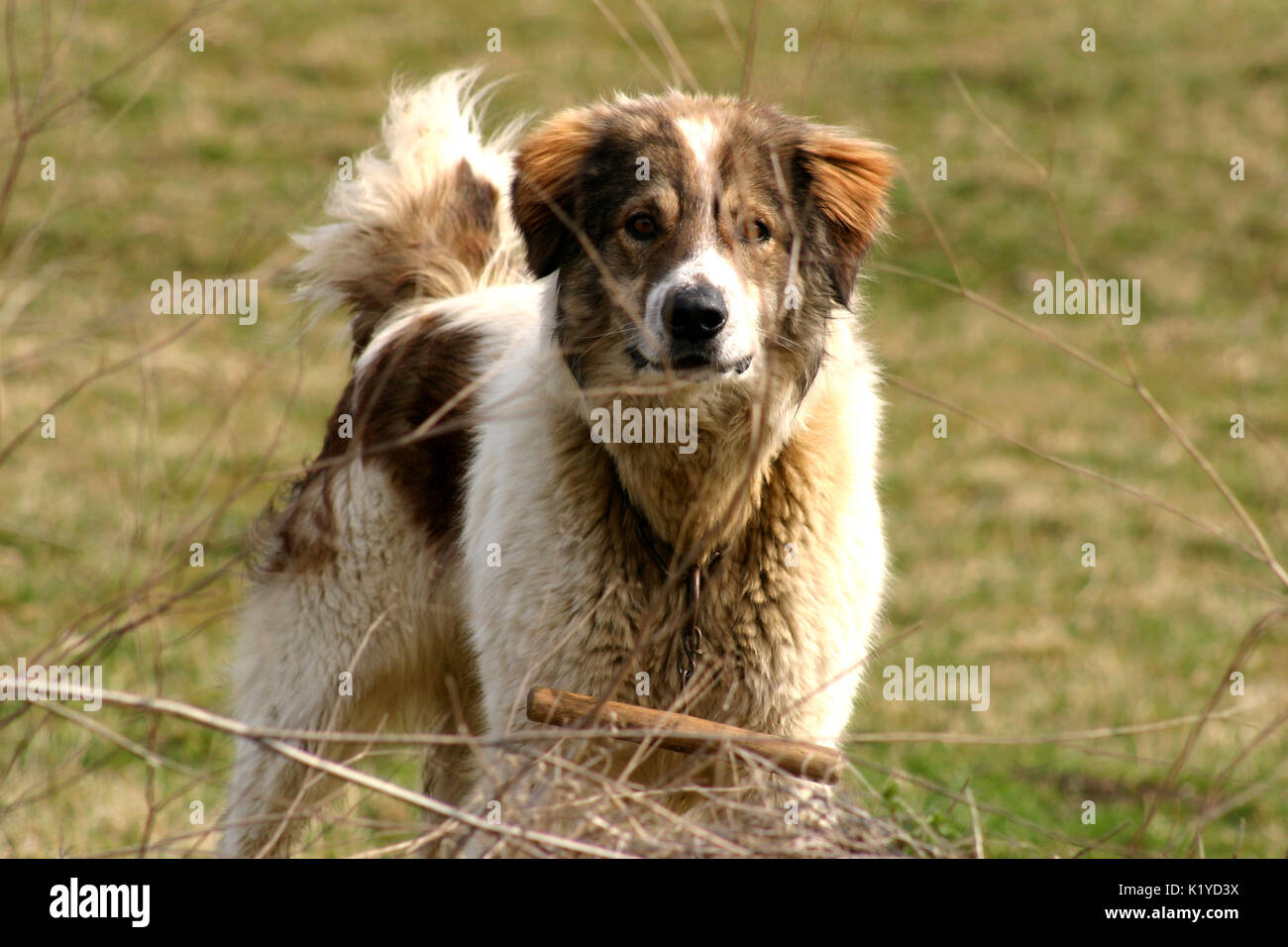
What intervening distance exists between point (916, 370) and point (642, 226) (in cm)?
1025

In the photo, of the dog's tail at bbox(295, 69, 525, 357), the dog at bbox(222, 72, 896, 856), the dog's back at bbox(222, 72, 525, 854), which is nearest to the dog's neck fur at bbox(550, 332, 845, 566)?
the dog at bbox(222, 72, 896, 856)

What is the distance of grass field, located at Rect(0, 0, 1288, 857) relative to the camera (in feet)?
11.2

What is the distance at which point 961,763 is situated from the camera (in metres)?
6.85

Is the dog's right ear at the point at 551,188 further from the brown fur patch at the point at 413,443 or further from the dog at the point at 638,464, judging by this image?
the brown fur patch at the point at 413,443

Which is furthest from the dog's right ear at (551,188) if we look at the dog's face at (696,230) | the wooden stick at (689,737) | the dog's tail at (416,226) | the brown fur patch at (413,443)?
the wooden stick at (689,737)

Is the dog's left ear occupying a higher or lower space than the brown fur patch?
higher

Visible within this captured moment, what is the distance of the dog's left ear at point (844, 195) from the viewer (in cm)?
422

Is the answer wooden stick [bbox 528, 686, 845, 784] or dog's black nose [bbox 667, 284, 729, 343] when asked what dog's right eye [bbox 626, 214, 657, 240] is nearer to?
dog's black nose [bbox 667, 284, 729, 343]

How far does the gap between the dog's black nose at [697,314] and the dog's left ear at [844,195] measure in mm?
676

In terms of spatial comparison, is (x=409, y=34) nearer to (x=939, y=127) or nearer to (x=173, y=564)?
(x=939, y=127)

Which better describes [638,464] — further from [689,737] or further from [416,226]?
[416,226]

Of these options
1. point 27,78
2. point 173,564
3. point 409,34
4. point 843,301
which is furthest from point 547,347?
point 409,34

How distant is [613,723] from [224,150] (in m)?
14.8

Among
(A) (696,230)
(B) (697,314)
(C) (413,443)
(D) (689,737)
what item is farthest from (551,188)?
(D) (689,737)
